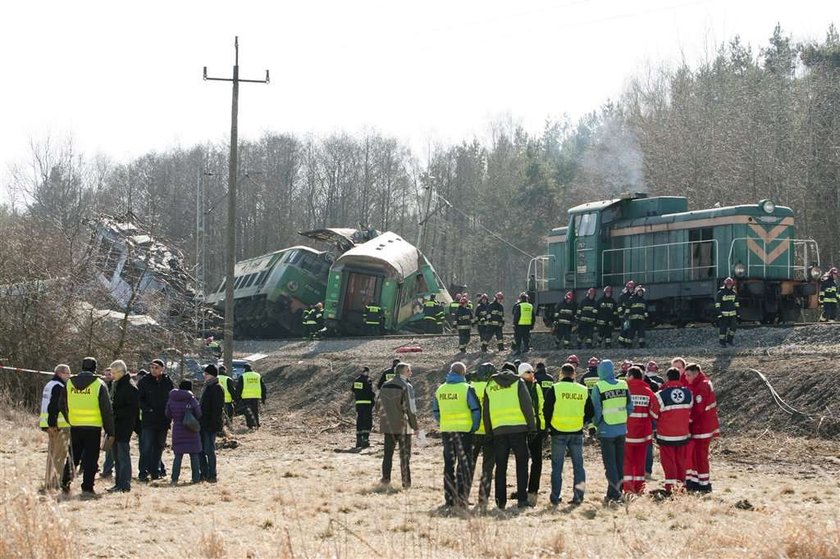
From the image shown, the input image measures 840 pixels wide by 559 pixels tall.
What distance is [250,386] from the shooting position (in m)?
24.6

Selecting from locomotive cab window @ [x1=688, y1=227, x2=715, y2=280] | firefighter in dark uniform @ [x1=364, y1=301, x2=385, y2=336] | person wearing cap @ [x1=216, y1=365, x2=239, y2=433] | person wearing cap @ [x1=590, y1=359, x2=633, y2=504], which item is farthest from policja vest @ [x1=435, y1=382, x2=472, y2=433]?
firefighter in dark uniform @ [x1=364, y1=301, x2=385, y2=336]

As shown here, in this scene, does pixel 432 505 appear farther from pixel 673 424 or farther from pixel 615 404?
pixel 673 424

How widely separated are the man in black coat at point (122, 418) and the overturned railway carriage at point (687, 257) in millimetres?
15388

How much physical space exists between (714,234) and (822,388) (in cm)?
923

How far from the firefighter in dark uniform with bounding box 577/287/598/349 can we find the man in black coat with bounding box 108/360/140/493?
14064mm

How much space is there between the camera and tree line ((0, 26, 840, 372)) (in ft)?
148

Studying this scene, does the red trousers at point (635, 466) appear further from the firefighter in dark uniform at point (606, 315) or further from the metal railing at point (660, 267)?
the metal railing at point (660, 267)

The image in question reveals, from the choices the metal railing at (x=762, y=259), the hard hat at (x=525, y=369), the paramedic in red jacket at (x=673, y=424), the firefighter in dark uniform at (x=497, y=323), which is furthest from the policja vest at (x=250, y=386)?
the paramedic in red jacket at (x=673, y=424)

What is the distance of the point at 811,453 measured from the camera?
17.2 m

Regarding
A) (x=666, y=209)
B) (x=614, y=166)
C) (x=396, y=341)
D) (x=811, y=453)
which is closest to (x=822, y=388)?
(x=811, y=453)

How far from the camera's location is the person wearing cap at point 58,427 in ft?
47.1

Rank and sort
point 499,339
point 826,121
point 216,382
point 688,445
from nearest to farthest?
1. point 688,445
2. point 216,382
3. point 499,339
4. point 826,121

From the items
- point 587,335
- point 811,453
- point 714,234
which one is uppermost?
point 714,234

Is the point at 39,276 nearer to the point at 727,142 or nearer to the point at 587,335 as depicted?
the point at 587,335
